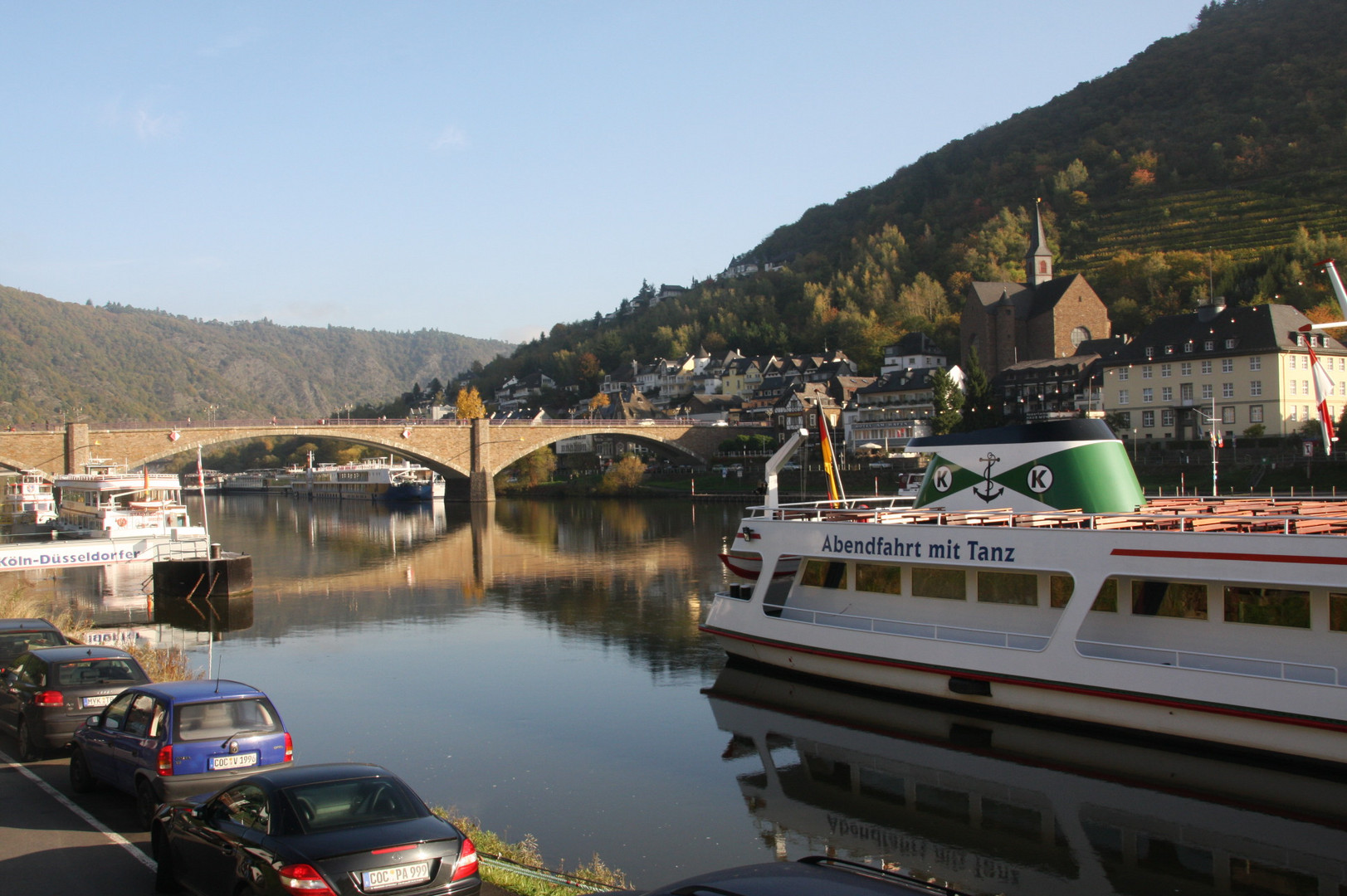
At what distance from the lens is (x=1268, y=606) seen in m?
16.0

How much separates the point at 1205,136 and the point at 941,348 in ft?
161

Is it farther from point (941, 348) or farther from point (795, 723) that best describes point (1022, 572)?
point (941, 348)

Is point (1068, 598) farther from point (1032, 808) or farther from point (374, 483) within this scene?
point (374, 483)

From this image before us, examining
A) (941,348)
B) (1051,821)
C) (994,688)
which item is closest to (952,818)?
(1051,821)

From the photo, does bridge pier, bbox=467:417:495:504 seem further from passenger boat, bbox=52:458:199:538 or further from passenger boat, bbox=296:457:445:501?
passenger boat, bbox=52:458:199:538

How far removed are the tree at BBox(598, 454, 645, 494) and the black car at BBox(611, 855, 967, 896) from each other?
302 ft

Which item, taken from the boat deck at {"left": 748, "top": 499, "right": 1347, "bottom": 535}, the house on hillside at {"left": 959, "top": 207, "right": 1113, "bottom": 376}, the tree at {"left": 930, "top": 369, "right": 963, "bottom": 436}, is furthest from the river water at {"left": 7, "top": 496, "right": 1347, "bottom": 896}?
the house on hillside at {"left": 959, "top": 207, "right": 1113, "bottom": 376}

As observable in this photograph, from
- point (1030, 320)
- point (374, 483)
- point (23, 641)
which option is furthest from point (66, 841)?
point (374, 483)

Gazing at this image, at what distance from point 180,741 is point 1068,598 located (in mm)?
14469

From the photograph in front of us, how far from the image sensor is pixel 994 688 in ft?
59.6

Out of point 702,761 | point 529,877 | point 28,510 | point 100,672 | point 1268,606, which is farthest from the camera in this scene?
point 28,510

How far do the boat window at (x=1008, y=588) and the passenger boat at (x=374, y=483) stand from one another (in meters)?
87.8

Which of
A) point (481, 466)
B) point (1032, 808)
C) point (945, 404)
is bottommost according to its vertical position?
point (1032, 808)

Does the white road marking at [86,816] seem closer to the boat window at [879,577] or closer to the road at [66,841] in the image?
the road at [66,841]
